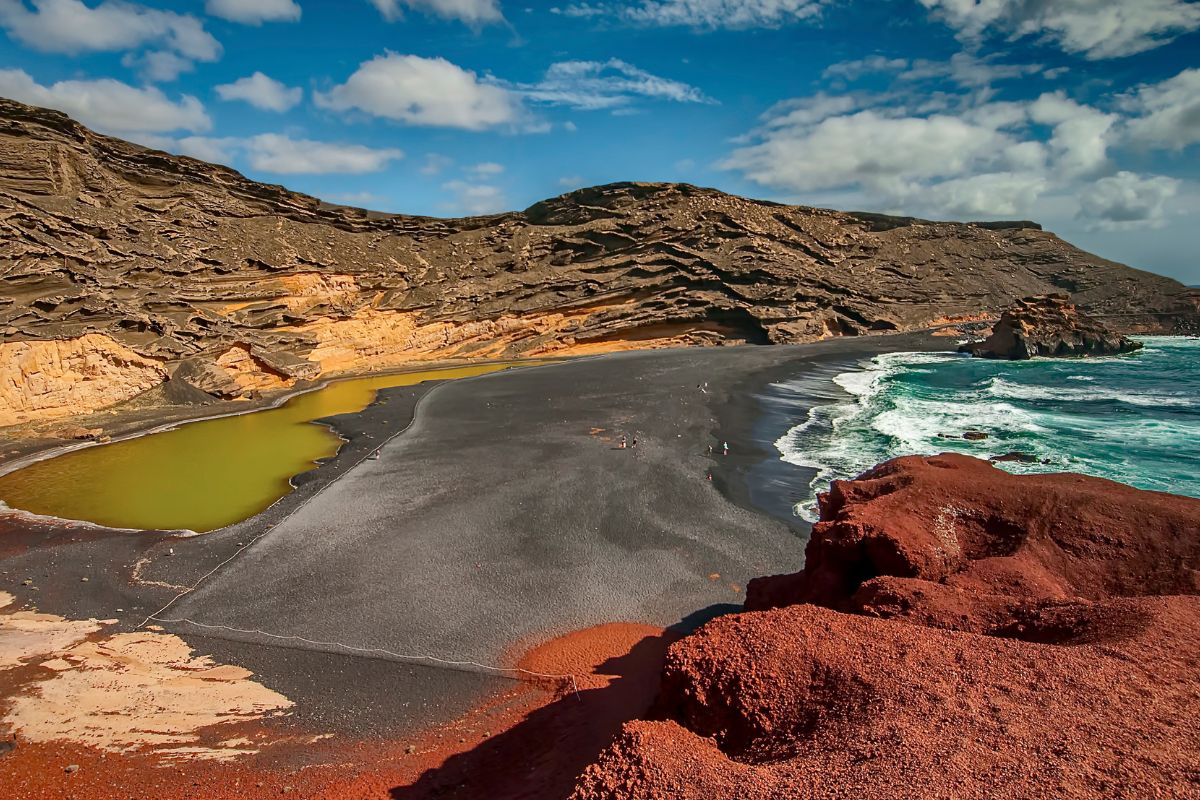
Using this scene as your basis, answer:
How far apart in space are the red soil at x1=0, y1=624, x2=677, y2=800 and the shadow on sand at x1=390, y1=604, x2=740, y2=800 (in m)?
0.01

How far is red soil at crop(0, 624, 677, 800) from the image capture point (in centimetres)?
699

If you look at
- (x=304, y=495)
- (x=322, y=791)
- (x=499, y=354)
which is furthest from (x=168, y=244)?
(x=322, y=791)

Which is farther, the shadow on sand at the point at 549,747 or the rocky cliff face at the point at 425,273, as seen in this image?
the rocky cliff face at the point at 425,273

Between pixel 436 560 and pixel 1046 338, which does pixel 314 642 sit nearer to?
pixel 436 560

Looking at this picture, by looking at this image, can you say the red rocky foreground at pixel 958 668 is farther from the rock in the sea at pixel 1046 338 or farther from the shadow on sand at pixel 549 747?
the rock in the sea at pixel 1046 338

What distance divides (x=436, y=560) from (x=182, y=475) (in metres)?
12.5

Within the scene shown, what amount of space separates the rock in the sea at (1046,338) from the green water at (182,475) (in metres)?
46.3

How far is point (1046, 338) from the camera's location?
43656 mm

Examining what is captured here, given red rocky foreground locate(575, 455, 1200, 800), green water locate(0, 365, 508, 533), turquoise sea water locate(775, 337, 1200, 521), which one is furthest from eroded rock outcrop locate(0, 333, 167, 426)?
red rocky foreground locate(575, 455, 1200, 800)

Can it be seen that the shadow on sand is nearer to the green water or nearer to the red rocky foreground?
the red rocky foreground

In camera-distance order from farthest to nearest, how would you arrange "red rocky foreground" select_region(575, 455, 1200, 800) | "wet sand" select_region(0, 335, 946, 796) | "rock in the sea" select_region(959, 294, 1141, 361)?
1. "rock in the sea" select_region(959, 294, 1141, 361)
2. "wet sand" select_region(0, 335, 946, 796)
3. "red rocky foreground" select_region(575, 455, 1200, 800)

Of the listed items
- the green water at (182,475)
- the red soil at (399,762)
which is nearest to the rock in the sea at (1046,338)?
the green water at (182,475)

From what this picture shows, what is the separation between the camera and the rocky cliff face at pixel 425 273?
28.6m

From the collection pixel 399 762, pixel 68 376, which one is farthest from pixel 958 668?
pixel 68 376
